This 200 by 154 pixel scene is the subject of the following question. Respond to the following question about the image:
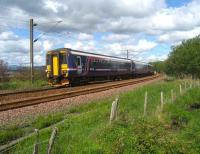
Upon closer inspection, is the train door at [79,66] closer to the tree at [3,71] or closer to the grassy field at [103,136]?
the tree at [3,71]

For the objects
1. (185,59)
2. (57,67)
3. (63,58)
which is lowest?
(57,67)

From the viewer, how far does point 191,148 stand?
1151 cm

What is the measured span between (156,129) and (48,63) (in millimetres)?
22288

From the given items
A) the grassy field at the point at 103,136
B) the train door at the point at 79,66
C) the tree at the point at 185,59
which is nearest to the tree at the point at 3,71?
the train door at the point at 79,66

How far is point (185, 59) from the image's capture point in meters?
49.8

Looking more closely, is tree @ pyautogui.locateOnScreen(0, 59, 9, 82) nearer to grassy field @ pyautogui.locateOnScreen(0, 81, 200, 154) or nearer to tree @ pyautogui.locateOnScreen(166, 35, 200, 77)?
grassy field @ pyautogui.locateOnScreen(0, 81, 200, 154)

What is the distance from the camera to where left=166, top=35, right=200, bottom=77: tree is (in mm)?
49062

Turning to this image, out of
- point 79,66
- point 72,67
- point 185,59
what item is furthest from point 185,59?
point 72,67

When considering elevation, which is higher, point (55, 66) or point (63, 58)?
point (63, 58)

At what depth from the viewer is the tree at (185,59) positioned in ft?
161

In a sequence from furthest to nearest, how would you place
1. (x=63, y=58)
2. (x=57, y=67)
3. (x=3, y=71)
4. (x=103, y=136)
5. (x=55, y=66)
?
(x=3, y=71)
(x=55, y=66)
(x=57, y=67)
(x=63, y=58)
(x=103, y=136)

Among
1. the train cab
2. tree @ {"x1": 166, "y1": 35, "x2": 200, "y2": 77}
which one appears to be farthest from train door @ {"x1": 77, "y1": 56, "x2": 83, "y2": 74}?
tree @ {"x1": 166, "y1": 35, "x2": 200, "y2": 77}

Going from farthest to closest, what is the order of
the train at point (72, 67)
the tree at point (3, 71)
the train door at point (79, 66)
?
the tree at point (3, 71) < the train door at point (79, 66) < the train at point (72, 67)

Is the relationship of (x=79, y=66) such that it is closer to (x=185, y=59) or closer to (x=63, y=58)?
(x=63, y=58)
